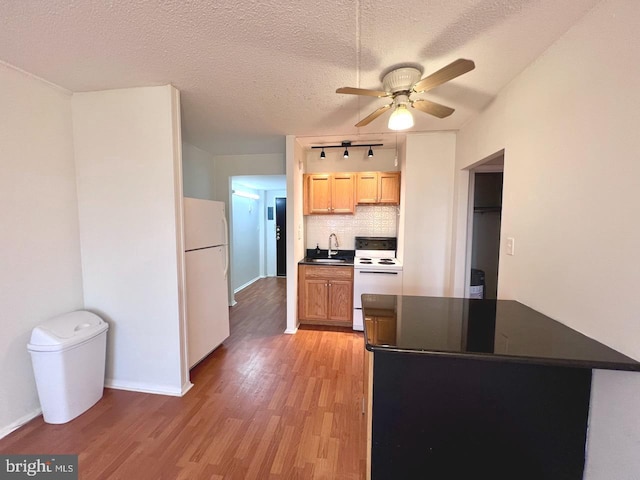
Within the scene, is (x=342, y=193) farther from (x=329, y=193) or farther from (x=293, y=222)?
(x=293, y=222)

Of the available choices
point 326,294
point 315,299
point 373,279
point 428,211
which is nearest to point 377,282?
point 373,279

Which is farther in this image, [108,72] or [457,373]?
[108,72]

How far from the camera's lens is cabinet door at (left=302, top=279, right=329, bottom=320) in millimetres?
3418

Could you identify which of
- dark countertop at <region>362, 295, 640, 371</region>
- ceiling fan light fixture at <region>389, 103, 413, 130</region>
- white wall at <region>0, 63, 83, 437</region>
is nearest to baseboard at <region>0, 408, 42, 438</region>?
white wall at <region>0, 63, 83, 437</region>

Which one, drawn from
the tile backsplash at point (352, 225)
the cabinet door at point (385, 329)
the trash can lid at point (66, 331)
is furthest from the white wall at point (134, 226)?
the tile backsplash at point (352, 225)

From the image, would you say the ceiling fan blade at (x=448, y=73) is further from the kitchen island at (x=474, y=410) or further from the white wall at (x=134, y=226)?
the white wall at (x=134, y=226)

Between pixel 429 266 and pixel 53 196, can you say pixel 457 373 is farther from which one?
pixel 53 196

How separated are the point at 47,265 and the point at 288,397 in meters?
2.08

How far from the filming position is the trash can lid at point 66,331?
1704 millimetres

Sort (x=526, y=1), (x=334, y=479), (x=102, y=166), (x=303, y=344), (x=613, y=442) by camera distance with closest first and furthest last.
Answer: (x=613, y=442) → (x=526, y=1) → (x=334, y=479) → (x=102, y=166) → (x=303, y=344)

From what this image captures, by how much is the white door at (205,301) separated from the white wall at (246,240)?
1800 mm

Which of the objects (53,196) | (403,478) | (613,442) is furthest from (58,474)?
(613,442)

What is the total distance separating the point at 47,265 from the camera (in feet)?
6.28

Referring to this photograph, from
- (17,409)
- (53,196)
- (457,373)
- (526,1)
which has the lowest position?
(17,409)
